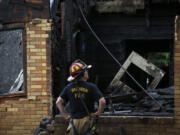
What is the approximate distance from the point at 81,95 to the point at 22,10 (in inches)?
102

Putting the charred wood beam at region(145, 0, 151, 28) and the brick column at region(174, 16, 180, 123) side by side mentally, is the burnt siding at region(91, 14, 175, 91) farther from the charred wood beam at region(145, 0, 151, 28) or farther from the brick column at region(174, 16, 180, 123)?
the brick column at region(174, 16, 180, 123)

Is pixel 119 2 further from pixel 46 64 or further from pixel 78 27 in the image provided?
pixel 46 64

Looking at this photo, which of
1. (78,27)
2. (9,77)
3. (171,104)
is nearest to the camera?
(9,77)

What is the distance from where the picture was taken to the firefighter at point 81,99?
3900 millimetres

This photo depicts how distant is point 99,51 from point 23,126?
5.71 m

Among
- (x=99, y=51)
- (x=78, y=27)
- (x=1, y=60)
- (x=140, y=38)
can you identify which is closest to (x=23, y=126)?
(x=1, y=60)

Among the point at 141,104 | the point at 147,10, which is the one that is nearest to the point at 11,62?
the point at 141,104

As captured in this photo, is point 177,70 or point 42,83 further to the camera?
point 42,83

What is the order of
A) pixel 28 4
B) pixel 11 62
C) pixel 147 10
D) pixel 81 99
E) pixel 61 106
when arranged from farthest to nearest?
pixel 147 10
pixel 11 62
pixel 28 4
pixel 61 106
pixel 81 99

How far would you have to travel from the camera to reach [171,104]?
6367 mm

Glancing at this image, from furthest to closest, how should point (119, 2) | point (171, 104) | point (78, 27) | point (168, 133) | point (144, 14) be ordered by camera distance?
point (144, 14) < point (119, 2) < point (78, 27) < point (171, 104) < point (168, 133)

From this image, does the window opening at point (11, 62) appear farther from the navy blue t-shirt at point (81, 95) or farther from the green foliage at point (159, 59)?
the green foliage at point (159, 59)

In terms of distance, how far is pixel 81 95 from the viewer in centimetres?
388

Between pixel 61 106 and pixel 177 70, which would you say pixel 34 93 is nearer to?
pixel 61 106
